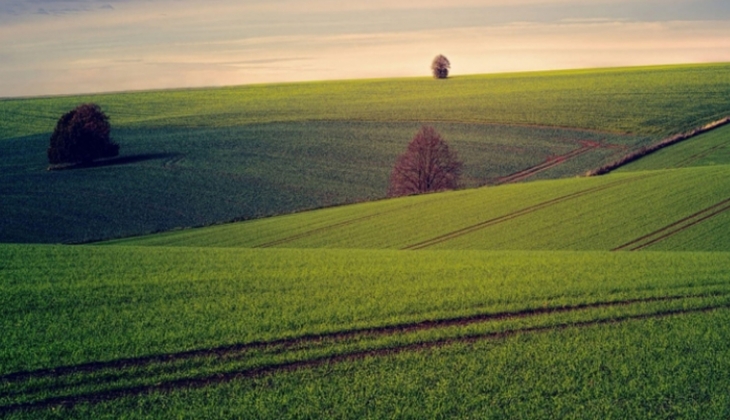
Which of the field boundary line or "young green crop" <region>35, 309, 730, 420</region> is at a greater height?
the field boundary line

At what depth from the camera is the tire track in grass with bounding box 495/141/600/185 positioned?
46031 millimetres

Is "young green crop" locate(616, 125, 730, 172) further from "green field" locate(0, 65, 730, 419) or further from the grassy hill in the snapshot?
"green field" locate(0, 65, 730, 419)

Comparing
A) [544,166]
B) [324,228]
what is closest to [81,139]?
[324,228]

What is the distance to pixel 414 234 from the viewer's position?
1094 inches

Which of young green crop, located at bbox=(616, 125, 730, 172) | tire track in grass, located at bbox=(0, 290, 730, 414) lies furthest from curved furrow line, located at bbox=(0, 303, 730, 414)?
young green crop, located at bbox=(616, 125, 730, 172)

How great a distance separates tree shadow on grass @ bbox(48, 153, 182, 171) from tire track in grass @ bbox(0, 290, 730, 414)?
4579 centimetres

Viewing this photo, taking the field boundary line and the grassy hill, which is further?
the field boundary line

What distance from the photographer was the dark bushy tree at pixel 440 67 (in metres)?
117

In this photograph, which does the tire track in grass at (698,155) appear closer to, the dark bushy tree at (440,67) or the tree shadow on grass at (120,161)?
the tree shadow on grass at (120,161)

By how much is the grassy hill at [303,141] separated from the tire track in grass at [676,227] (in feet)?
61.6

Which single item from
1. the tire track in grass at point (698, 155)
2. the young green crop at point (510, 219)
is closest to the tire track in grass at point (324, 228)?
the young green crop at point (510, 219)

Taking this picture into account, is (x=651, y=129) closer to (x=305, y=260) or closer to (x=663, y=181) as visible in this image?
(x=663, y=181)

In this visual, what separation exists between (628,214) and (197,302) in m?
20.4

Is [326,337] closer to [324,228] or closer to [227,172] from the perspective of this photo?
[324,228]
